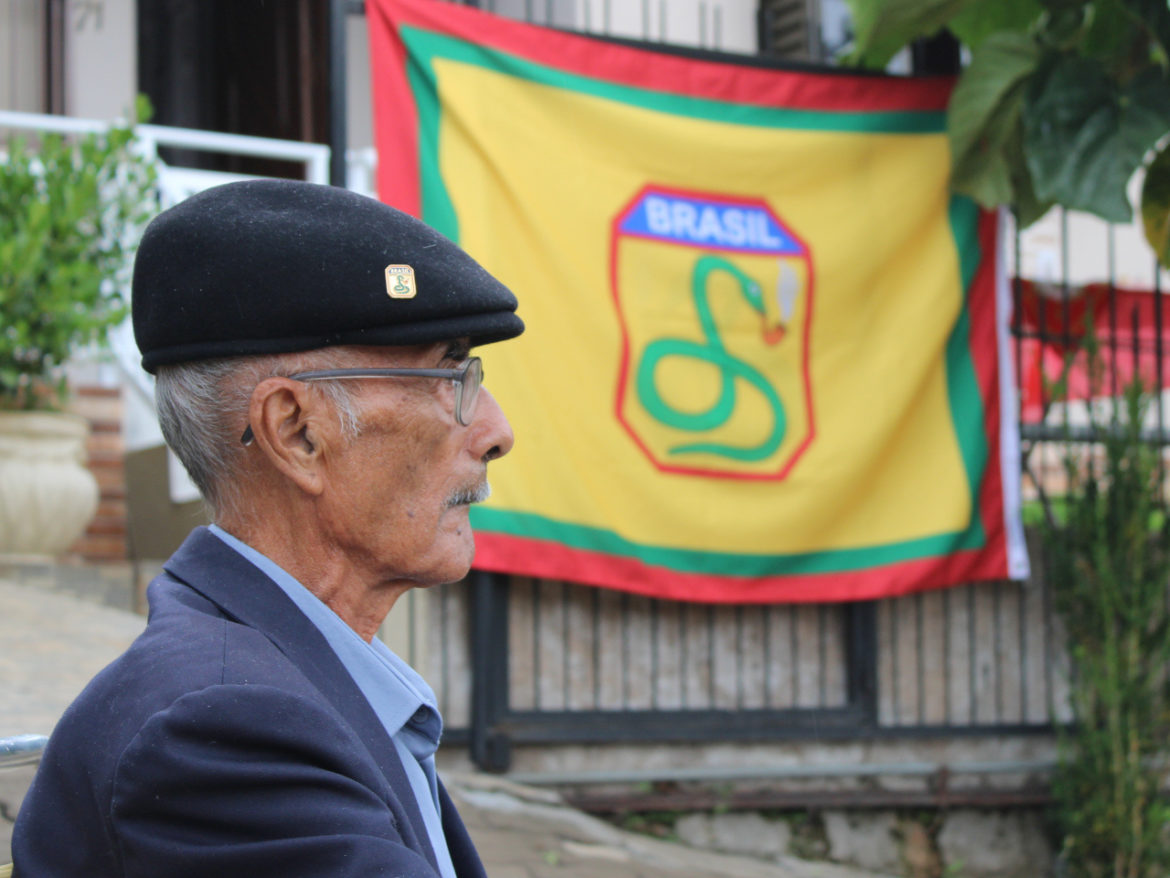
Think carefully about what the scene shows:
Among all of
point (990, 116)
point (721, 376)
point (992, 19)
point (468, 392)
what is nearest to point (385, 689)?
point (468, 392)

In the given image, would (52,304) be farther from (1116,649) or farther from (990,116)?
(1116,649)

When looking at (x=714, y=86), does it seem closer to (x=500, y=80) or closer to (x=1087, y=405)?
(x=500, y=80)

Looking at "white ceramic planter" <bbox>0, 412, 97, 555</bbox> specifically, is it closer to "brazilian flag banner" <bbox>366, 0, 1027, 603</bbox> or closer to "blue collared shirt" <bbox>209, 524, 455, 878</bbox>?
"brazilian flag banner" <bbox>366, 0, 1027, 603</bbox>

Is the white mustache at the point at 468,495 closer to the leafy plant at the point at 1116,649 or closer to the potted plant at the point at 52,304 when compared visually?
the leafy plant at the point at 1116,649

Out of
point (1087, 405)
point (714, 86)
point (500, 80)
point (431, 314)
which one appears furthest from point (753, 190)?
point (431, 314)

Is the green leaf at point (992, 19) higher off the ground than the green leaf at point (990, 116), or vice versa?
the green leaf at point (992, 19)

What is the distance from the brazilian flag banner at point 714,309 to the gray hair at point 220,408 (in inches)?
118

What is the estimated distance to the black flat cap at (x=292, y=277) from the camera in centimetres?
130

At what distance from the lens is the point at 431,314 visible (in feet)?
4.44

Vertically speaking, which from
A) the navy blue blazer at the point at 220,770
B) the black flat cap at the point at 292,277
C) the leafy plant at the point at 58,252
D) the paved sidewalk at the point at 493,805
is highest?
the leafy plant at the point at 58,252

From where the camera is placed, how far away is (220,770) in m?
1.03

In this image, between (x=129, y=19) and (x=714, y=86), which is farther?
(x=129, y=19)

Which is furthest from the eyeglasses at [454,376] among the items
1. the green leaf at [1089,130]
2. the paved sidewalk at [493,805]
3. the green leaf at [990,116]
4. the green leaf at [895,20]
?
the green leaf at [990,116]

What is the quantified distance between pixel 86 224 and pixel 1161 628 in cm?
479
